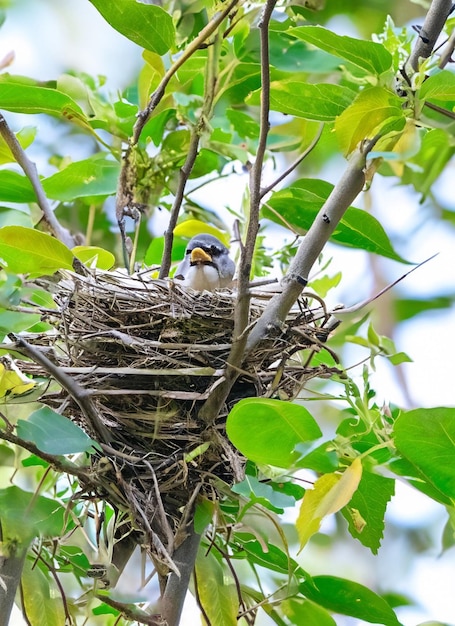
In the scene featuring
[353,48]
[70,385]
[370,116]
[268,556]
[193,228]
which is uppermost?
[193,228]

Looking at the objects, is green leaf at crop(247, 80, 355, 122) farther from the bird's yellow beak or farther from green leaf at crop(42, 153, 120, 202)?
the bird's yellow beak

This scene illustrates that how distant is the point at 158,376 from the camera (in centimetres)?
172

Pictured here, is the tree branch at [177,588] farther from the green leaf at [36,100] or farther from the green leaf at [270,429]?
the green leaf at [36,100]

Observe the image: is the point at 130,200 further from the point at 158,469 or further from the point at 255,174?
the point at 255,174

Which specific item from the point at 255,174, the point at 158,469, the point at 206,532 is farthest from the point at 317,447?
the point at 206,532

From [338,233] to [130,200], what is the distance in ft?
2.06

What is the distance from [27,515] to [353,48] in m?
0.96

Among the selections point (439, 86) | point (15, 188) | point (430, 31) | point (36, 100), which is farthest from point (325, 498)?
point (15, 188)

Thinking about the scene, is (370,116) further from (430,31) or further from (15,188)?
(15,188)

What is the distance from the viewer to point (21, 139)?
7.37 feet

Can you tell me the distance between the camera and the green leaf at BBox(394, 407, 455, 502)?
121cm

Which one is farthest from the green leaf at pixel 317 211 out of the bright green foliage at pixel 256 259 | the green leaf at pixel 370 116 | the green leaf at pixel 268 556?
the green leaf at pixel 268 556

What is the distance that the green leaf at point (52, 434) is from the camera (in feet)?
4.22

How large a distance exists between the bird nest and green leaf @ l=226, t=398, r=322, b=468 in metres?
0.32
